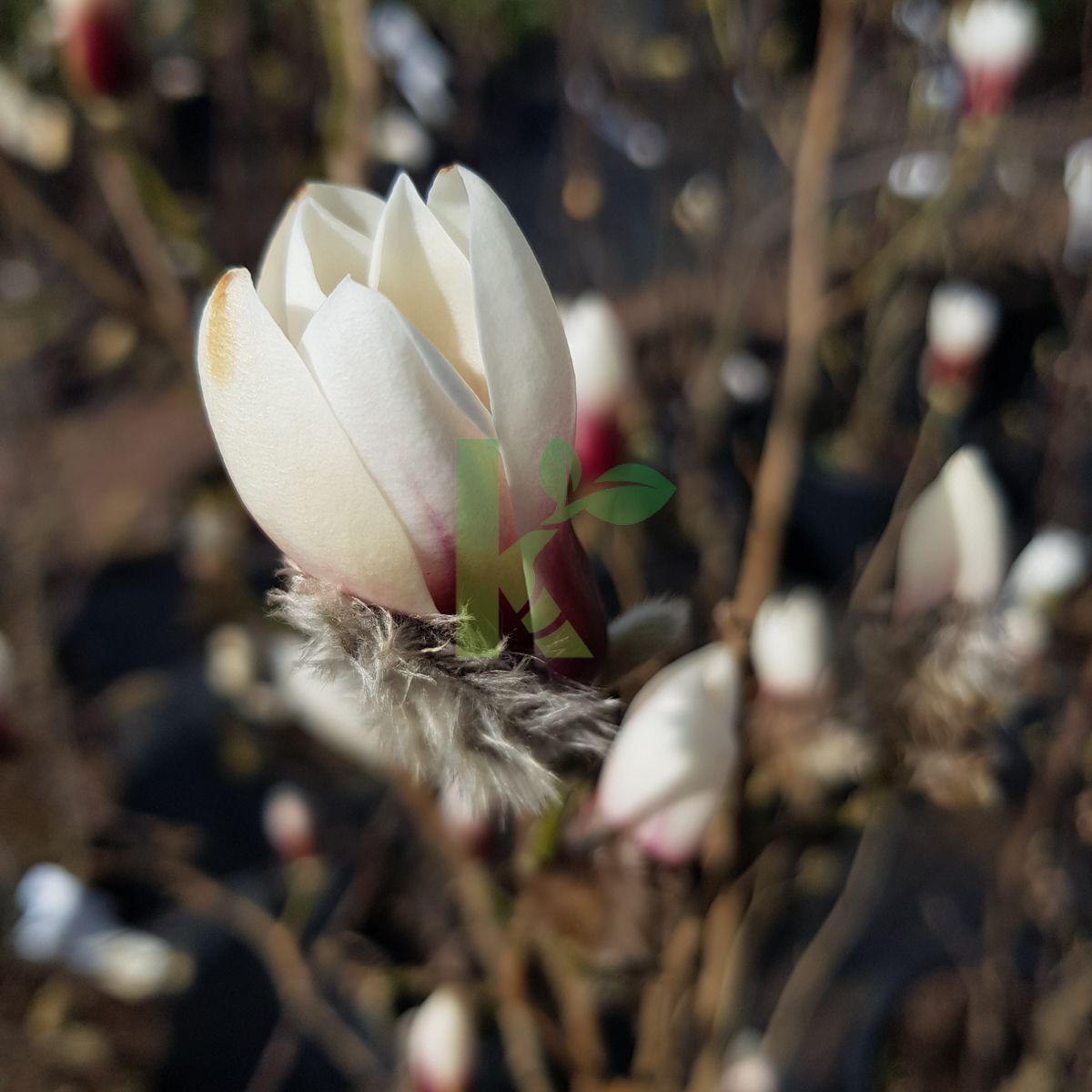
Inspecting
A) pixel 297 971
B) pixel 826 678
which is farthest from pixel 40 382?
pixel 826 678

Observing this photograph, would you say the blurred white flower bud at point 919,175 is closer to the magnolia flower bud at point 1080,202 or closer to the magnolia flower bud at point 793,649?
the magnolia flower bud at point 1080,202

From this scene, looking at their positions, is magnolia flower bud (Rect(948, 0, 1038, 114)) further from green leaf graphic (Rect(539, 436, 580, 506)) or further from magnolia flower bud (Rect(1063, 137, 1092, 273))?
green leaf graphic (Rect(539, 436, 580, 506))

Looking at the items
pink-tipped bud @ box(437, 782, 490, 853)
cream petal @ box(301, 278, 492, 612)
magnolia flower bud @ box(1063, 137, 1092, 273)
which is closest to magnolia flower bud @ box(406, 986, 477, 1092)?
pink-tipped bud @ box(437, 782, 490, 853)

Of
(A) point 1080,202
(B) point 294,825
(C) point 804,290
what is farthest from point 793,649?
(A) point 1080,202

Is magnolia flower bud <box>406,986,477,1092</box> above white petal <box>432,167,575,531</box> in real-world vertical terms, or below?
below

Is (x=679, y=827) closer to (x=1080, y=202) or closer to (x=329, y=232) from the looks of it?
(x=329, y=232)

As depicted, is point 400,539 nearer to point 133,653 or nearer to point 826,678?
point 826,678
